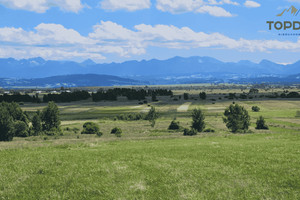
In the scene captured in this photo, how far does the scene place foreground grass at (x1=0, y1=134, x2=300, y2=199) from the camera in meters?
13.1

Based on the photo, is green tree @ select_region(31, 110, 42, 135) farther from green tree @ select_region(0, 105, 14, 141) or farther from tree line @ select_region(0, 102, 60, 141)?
green tree @ select_region(0, 105, 14, 141)

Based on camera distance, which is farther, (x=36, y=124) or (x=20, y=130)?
(x=36, y=124)

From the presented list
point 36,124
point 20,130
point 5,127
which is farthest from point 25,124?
point 5,127

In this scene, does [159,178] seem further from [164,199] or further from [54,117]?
[54,117]

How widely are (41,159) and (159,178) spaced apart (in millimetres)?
8964

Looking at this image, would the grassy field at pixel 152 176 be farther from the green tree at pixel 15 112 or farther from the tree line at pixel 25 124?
the green tree at pixel 15 112

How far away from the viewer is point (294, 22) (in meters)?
76.1

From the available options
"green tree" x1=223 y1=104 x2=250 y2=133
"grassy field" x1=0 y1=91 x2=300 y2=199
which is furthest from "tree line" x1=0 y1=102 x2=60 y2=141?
"grassy field" x1=0 y1=91 x2=300 y2=199

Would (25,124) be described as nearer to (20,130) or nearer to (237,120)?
(20,130)

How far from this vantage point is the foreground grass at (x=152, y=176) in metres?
13.1

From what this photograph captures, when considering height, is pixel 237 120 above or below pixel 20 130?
above

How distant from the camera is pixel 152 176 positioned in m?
15.4

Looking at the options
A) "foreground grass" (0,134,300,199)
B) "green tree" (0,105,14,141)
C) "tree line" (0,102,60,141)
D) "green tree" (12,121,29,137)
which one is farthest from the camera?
"green tree" (12,121,29,137)

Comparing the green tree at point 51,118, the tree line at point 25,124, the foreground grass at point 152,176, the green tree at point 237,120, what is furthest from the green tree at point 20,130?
the foreground grass at point 152,176
